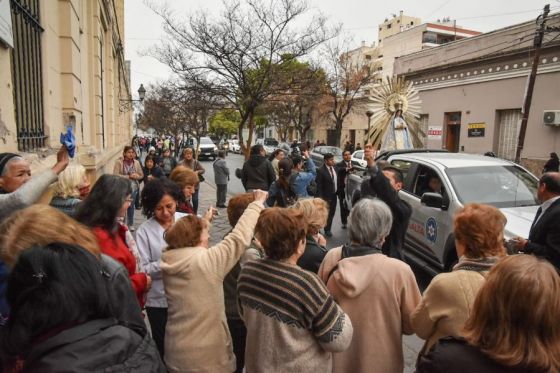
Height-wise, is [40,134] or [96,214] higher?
[40,134]

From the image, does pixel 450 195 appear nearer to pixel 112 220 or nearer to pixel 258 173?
pixel 258 173

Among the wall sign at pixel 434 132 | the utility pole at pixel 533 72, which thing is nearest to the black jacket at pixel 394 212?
the utility pole at pixel 533 72

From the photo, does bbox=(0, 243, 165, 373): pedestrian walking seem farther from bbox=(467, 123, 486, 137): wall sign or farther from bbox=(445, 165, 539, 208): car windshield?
bbox=(467, 123, 486, 137): wall sign

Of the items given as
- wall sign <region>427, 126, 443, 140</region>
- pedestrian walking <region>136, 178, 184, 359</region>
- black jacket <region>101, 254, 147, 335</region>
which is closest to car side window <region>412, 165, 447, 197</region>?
pedestrian walking <region>136, 178, 184, 359</region>

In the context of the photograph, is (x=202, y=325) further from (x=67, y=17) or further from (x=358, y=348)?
(x=67, y=17)

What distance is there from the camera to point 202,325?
2.32 meters

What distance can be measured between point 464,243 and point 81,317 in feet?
6.31

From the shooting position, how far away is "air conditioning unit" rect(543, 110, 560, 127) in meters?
17.2

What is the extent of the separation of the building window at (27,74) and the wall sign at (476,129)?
20.5 meters

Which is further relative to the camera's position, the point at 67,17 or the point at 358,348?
the point at 67,17

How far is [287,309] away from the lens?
78.8 inches

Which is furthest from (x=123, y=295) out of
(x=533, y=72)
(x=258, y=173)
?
(x=533, y=72)

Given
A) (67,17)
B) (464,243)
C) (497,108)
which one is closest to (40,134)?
(67,17)

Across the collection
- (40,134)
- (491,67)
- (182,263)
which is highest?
(491,67)
